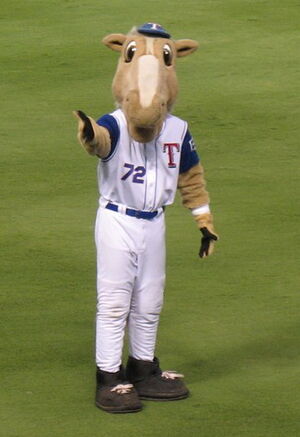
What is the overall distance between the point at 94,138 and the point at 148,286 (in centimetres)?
84

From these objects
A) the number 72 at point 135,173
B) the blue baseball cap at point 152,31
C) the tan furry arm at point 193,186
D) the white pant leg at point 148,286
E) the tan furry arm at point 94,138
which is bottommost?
the white pant leg at point 148,286

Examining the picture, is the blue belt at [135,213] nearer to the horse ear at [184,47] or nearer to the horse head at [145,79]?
the horse head at [145,79]

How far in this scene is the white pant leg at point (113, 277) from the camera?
744 centimetres

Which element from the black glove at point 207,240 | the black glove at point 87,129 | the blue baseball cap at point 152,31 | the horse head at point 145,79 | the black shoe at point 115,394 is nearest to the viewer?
the black glove at point 87,129

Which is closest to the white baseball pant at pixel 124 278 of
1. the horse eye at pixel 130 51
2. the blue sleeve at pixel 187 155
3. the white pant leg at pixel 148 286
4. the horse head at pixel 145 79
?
the white pant leg at pixel 148 286

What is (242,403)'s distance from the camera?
24.7 feet

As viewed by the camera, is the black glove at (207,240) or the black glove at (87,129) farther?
the black glove at (207,240)

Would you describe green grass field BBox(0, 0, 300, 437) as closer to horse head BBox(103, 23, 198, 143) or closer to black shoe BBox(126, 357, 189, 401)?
black shoe BBox(126, 357, 189, 401)

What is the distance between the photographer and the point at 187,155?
7.66m

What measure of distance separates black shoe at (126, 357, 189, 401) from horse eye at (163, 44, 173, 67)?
1.51 m

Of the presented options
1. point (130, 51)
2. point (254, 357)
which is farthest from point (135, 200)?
point (254, 357)

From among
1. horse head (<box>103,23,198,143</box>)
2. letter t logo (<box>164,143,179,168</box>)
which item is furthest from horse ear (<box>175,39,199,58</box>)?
letter t logo (<box>164,143,179,168</box>)

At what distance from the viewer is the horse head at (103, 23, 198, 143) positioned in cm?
732

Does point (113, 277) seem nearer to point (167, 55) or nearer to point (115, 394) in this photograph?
point (115, 394)
